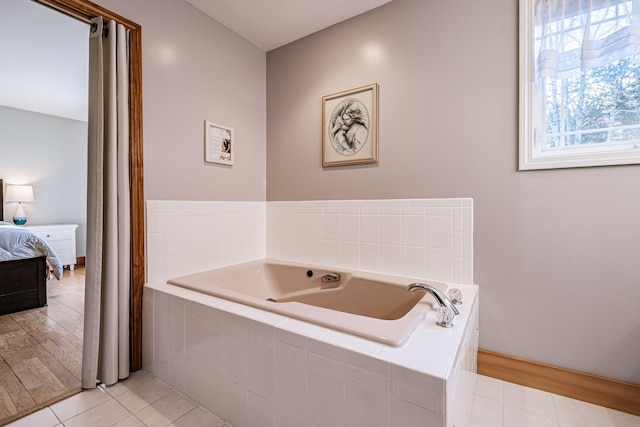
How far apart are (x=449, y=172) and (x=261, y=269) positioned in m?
1.60

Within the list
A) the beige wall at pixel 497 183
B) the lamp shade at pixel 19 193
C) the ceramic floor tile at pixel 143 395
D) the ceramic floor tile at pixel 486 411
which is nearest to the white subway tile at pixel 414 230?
the beige wall at pixel 497 183

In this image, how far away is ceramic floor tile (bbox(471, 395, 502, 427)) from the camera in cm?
135

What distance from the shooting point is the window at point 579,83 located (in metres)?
1.42

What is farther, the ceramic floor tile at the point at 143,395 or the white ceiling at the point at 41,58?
the white ceiling at the point at 41,58

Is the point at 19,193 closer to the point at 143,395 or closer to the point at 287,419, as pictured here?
the point at 143,395

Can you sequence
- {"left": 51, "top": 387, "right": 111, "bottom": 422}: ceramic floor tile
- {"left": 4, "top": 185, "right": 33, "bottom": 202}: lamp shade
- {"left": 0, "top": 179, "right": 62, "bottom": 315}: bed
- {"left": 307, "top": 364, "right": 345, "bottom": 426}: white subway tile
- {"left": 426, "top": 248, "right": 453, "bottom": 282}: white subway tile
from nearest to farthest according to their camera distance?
1. {"left": 307, "top": 364, "right": 345, "bottom": 426}: white subway tile
2. {"left": 51, "top": 387, "right": 111, "bottom": 422}: ceramic floor tile
3. {"left": 426, "top": 248, "right": 453, "bottom": 282}: white subway tile
4. {"left": 0, "top": 179, "right": 62, "bottom": 315}: bed
5. {"left": 4, "top": 185, "right": 33, "bottom": 202}: lamp shade

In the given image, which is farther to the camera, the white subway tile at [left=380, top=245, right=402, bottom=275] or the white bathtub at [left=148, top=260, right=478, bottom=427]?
the white subway tile at [left=380, top=245, right=402, bottom=275]

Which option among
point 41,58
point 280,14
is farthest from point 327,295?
point 41,58

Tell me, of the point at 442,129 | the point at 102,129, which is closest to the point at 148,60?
the point at 102,129

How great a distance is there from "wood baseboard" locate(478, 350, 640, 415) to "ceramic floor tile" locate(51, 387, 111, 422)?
7.00 ft

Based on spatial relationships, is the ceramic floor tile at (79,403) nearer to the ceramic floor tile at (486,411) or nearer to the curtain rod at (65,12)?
the ceramic floor tile at (486,411)

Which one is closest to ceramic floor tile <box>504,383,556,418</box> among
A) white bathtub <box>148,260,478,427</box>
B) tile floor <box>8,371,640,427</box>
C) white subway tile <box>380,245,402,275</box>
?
tile floor <box>8,371,640,427</box>

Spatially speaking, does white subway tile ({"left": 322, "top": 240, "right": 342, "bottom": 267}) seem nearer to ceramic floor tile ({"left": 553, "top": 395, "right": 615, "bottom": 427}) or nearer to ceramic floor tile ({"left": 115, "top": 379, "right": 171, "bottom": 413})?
ceramic floor tile ({"left": 115, "top": 379, "right": 171, "bottom": 413})

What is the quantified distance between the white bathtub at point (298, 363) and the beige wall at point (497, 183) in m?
0.38
